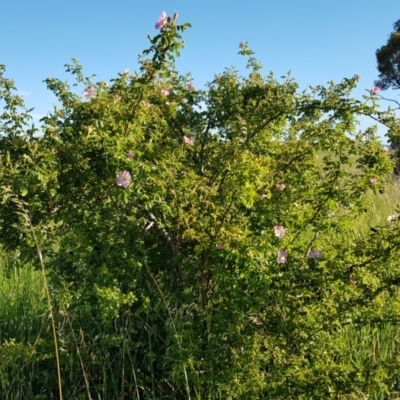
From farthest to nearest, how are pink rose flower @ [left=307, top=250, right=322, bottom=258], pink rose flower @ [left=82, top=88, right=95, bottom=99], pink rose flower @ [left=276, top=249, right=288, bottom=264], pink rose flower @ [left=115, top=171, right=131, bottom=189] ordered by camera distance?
pink rose flower @ [left=82, top=88, right=95, bottom=99] < pink rose flower @ [left=307, top=250, right=322, bottom=258] < pink rose flower @ [left=276, top=249, right=288, bottom=264] < pink rose flower @ [left=115, top=171, right=131, bottom=189]

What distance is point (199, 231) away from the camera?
93.8 inches

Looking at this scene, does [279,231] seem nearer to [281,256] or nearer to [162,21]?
[281,256]

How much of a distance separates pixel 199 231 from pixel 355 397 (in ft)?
2.86

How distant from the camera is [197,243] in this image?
97.1 inches

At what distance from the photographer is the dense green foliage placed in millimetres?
2279

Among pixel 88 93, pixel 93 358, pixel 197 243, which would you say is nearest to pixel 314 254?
A: pixel 197 243

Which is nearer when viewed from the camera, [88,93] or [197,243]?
[197,243]

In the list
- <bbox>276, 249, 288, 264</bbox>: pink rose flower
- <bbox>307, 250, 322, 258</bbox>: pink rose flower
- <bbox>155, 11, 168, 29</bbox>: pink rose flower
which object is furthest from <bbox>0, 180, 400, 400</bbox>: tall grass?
<bbox>155, 11, 168, 29</bbox>: pink rose flower

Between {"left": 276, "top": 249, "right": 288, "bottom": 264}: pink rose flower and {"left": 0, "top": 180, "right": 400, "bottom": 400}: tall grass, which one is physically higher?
{"left": 276, "top": 249, "right": 288, "bottom": 264}: pink rose flower

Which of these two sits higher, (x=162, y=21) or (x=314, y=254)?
(x=162, y=21)

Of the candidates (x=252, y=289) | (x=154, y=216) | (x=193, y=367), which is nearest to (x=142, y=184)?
(x=154, y=216)

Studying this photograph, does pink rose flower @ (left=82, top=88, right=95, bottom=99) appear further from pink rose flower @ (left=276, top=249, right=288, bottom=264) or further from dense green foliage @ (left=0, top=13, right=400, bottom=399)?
pink rose flower @ (left=276, top=249, right=288, bottom=264)

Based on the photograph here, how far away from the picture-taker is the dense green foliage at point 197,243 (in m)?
2.28

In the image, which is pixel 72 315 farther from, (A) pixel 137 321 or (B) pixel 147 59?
(B) pixel 147 59
